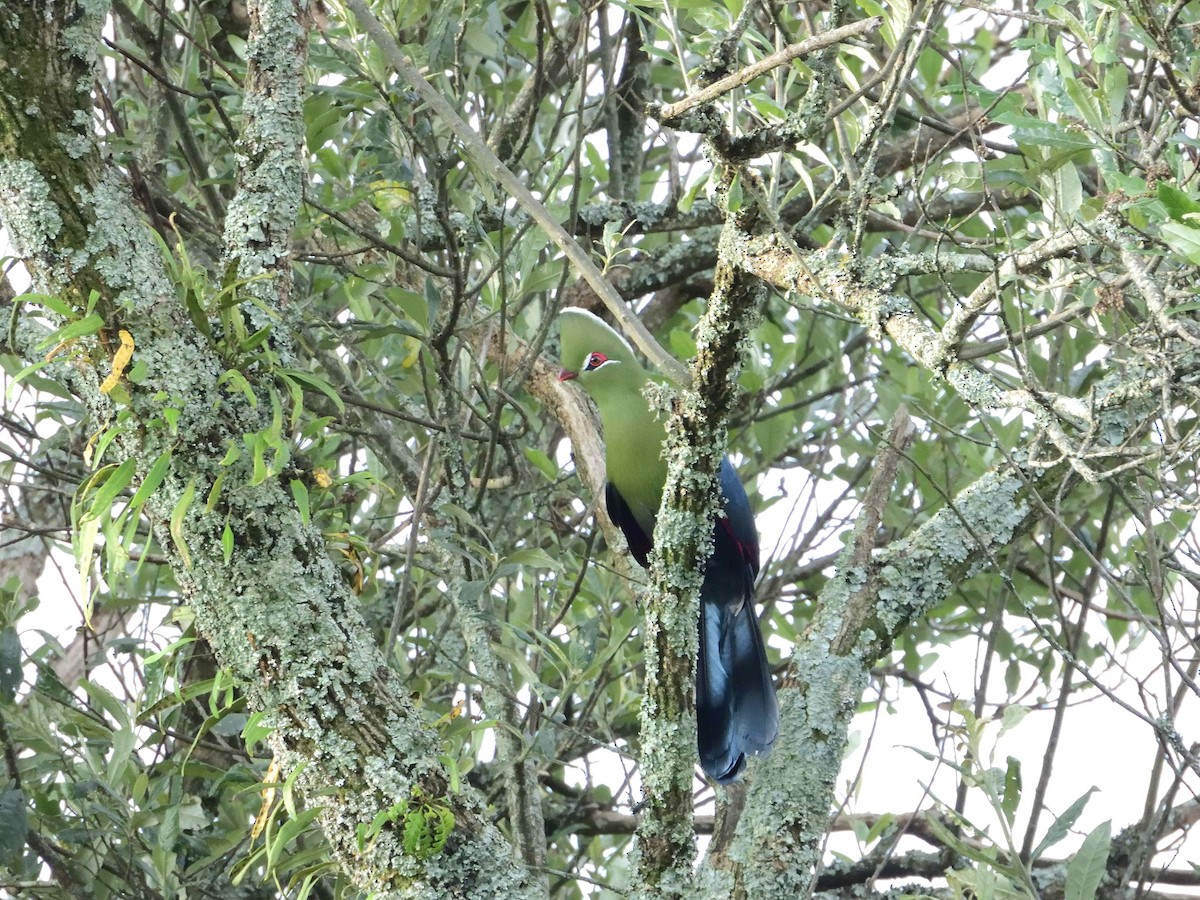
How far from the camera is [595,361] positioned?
3332 mm

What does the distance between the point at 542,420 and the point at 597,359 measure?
79 centimetres

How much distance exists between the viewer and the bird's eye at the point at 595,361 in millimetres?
3318

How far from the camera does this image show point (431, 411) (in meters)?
3.01

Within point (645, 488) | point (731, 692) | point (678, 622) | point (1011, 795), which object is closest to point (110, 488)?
point (678, 622)

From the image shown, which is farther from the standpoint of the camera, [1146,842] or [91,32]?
[1146,842]

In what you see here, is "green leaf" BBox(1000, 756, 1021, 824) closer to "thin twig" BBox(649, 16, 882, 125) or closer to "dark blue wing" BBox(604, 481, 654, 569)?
"dark blue wing" BBox(604, 481, 654, 569)

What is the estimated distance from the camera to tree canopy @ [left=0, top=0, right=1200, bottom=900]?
1701 mm

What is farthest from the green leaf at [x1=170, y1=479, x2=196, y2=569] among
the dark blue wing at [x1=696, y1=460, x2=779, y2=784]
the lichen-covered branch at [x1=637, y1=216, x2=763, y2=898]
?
the dark blue wing at [x1=696, y1=460, x2=779, y2=784]

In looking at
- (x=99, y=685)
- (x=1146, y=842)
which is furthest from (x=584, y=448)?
(x=1146, y=842)

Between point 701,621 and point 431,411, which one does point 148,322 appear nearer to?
point 431,411

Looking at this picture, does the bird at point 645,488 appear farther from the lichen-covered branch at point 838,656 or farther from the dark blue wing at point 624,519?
the lichen-covered branch at point 838,656

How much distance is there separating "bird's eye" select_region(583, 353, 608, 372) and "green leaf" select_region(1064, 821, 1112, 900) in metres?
1.67

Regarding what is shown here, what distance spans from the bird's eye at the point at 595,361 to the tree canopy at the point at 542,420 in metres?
0.14

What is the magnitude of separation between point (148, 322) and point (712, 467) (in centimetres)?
87
